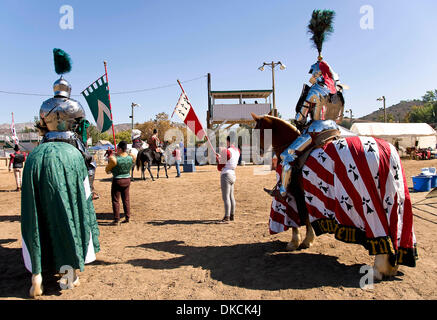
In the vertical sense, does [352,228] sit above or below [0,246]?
above

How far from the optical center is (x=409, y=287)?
312 cm

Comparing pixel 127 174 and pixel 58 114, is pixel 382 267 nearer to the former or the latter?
pixel 58 114

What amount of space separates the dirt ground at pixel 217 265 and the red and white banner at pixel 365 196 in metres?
0.56

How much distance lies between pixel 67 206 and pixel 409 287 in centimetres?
407

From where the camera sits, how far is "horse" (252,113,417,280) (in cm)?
309

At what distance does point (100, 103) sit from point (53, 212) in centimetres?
368

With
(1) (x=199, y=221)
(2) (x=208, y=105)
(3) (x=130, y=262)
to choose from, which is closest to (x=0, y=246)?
(3) (x=130, y=262)

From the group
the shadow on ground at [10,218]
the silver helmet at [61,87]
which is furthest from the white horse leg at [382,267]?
the shadow on ground at [10,218]

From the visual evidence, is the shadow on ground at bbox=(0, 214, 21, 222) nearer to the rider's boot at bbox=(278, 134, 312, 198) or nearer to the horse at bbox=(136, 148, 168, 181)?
the rider's boot at bbox=(278, 134, 312, 198)

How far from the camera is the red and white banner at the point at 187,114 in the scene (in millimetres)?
5336

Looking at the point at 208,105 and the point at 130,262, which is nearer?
the point at 130,262

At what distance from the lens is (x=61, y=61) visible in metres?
4.12

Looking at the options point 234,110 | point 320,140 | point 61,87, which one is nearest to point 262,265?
point 320,140
